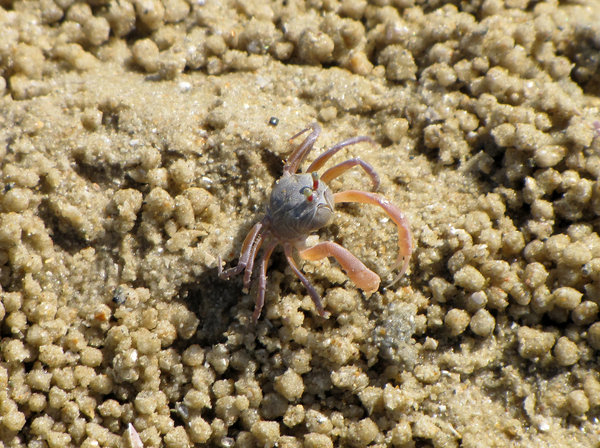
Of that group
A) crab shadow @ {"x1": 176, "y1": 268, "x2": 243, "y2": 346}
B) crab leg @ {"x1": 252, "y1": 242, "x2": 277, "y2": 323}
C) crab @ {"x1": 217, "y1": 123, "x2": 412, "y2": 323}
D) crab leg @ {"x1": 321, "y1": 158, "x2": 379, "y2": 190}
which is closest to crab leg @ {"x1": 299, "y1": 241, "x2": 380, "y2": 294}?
crab @ {"x1": 217, "y1": 123, "x2": 412, "y2": 323}

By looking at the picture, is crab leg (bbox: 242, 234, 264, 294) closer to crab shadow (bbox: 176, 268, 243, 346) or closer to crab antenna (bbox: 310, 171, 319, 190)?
crab shadow (bbox: 176, 268, 243, 346)

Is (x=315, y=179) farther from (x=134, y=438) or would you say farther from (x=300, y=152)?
(x=134, y=438)

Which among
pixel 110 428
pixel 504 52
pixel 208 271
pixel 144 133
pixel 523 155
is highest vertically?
pixel 504 52

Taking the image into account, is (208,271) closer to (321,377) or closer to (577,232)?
(321,377)

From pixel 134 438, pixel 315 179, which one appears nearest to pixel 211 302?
pixel 134 438

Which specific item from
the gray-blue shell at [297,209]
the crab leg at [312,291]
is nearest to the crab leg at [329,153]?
the gray-blue shell at [297,209]

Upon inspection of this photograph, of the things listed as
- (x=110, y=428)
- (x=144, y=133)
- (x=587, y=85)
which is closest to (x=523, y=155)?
(x=587, y=85)
